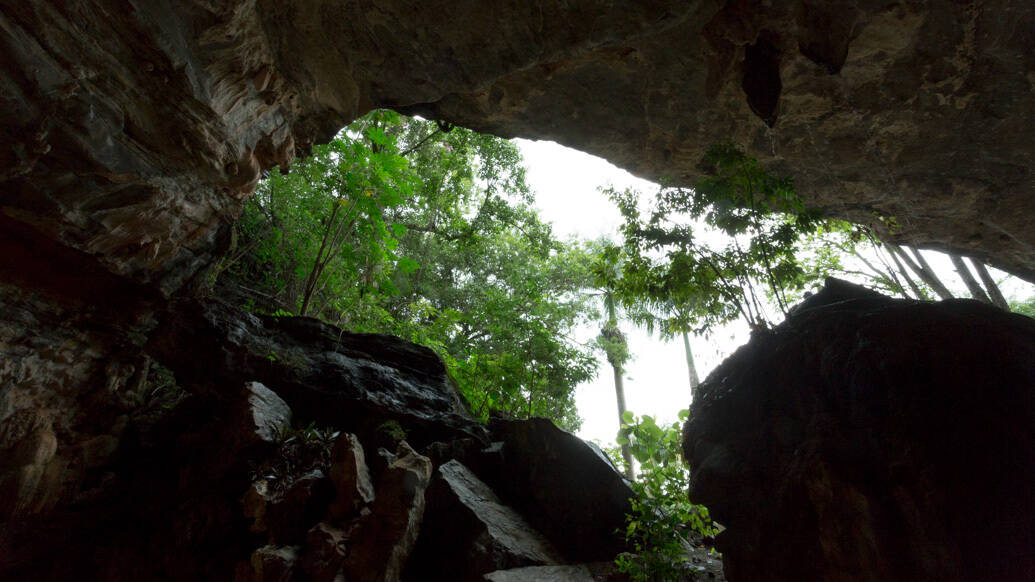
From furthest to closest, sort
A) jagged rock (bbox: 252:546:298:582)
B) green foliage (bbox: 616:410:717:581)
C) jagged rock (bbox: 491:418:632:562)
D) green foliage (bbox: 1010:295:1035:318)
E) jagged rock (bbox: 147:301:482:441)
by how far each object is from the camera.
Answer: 1. green foliage (bbox: 1010:295:1035:318)
2. jagged rock (bbox: 147:301:482:441)
3. jagged rock (bbox: 491:418:632:562)
4. jagged rock (bbox: 252:546:298:582)
5. green foliage (bbox: 616:410:717:581)

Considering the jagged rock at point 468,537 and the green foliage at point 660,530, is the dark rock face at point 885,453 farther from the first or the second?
the jagged rock at point 468,537

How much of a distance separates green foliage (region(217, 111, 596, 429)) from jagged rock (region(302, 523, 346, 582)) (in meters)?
2.86

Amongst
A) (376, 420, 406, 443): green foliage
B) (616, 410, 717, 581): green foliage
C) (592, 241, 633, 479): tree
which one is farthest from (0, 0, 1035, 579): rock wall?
(592, 241, 633, 479): tree

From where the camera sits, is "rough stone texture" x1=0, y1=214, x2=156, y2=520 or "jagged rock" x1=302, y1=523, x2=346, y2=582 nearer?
"jagged rock" x1=302, y1=523, x2=346, y2=582

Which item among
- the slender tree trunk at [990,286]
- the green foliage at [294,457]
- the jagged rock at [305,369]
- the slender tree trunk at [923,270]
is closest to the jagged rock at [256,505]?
the green foliage at [294,457]

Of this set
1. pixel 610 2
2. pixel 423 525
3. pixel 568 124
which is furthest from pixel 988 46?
pixel 423 525

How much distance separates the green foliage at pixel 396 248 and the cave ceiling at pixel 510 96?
174 centimetres

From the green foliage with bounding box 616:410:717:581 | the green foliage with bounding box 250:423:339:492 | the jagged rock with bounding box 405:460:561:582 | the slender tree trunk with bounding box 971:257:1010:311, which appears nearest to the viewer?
the green foliage with bounding box 616:410:717:581

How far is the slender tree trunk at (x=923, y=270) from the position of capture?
28.4ft

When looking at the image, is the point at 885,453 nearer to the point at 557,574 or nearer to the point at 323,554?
the point at 557,574

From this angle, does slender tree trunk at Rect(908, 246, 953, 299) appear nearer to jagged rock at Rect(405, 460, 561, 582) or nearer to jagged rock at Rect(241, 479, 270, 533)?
jagged rock at Rect(405, 460, 561, 582)

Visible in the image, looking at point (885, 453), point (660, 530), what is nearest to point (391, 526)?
point (660, 530)

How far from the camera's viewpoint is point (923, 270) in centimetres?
920

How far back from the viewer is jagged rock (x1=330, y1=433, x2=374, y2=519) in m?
4.32
